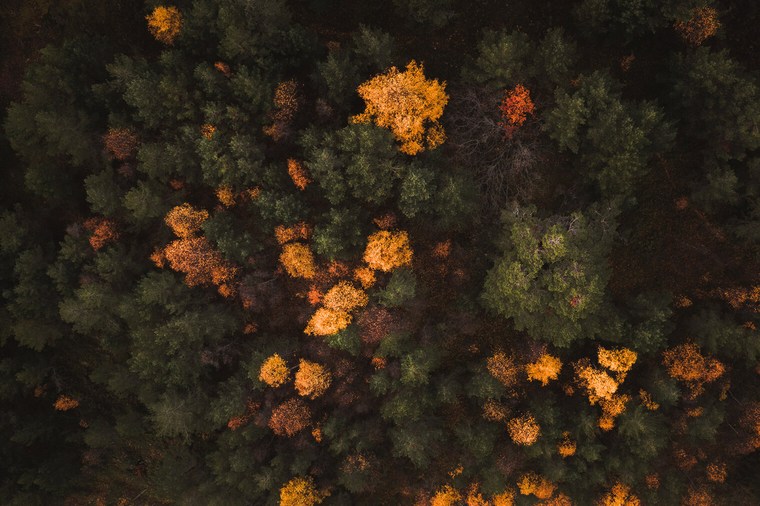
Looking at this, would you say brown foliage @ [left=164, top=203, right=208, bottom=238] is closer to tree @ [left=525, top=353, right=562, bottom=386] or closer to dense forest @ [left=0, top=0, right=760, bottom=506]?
dense forest @ [left=0, top=0, right=760, bottom=506]

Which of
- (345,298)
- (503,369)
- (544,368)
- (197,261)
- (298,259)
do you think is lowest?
(503,369)

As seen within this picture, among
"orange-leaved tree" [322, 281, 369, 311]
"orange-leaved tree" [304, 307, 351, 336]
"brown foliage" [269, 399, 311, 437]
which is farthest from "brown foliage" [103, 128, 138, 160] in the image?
"brown foliage" [269, 399, 311, 437]

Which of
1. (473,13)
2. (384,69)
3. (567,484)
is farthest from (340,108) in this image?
(567,484)

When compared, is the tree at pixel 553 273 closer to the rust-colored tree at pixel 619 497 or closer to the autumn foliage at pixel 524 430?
the autumn foliage at pixel 524 430

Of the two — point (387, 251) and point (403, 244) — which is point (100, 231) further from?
point (403, 244)

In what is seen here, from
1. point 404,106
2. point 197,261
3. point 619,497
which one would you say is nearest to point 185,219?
point 197,261
